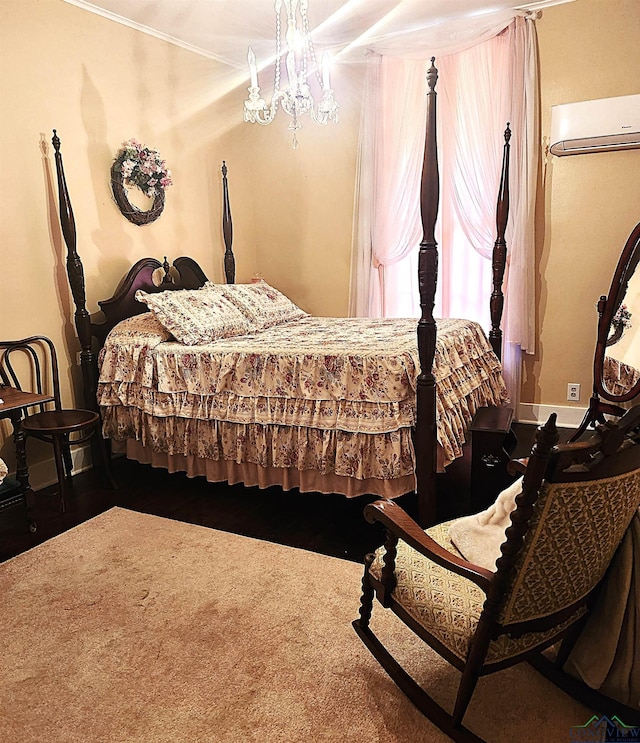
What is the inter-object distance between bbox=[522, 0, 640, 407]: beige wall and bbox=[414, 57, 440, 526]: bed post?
1.90 m

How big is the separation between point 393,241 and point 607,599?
10.8 feet

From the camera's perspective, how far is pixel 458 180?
13.5 ft

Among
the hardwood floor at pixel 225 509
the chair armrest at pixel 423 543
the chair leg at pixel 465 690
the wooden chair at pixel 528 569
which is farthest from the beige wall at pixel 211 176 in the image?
the chair leg at pixel 465 690

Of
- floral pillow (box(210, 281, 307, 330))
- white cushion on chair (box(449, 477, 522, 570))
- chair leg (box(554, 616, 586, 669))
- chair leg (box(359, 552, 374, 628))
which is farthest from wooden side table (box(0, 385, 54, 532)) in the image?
chair leg (box(554, 616, 586, 669))

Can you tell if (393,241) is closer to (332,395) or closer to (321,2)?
(321,2)

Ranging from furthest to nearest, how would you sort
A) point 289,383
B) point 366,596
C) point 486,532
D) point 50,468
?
point 50,468 → point 289,383 → point 366,596 → point 486,532

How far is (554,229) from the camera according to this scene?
12.9 feet

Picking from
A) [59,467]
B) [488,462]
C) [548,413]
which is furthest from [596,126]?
[59,467]

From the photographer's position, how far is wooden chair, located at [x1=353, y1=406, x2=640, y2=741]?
1.17 m

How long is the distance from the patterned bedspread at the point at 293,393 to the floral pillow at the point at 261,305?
1.17 feet

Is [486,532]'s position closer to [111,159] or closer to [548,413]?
[548,413]

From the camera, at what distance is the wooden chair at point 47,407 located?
2.96 m

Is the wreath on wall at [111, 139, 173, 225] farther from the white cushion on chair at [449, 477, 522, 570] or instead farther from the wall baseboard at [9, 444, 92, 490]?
the white cushion on chair at [449, 477, 522, 570]

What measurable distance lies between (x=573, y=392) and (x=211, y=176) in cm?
320
